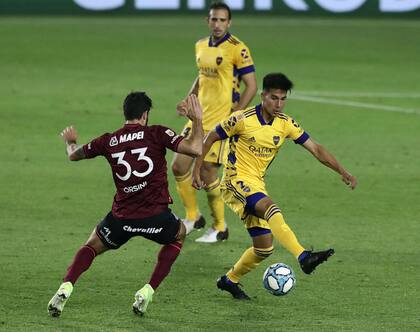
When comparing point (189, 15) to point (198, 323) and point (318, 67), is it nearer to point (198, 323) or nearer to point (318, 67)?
point (318, 67)

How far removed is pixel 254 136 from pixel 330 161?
72 cm

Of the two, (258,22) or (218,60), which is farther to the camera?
(258,22)

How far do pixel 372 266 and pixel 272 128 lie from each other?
6.71ft

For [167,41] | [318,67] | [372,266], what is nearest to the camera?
[372,266]

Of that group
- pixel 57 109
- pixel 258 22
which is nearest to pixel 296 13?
pixel 258 22

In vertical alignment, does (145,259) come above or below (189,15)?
above

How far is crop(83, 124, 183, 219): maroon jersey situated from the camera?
9711 mm

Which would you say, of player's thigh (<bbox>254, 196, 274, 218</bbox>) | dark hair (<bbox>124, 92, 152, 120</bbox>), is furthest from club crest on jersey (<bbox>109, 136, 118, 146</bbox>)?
player's thigh (<bbox>254, 196, 274, 218</bbox>)

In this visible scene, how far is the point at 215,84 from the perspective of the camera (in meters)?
13.7

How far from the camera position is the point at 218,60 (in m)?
13.5

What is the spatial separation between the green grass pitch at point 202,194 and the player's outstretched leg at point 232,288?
0.09m

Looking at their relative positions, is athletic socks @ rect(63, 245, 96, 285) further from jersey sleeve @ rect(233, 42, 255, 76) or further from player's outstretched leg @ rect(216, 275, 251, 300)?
jersey sleeve @ rect(233, 42, 255, 76)

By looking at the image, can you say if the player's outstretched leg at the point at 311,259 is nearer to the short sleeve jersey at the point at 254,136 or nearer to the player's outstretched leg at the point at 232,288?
the player's outstretched leg at the point at 232,288

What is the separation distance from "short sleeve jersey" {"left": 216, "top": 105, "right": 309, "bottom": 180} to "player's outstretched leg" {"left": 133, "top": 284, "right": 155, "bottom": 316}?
1.49 m
